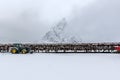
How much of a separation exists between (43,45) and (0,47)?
34.9 ft

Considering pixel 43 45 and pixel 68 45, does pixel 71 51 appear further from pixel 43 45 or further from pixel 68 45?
pixel 43 45

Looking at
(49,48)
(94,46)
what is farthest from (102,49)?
(49,48)

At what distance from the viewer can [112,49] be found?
242ft

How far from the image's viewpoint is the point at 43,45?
7644cm

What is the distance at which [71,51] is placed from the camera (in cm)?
7669
